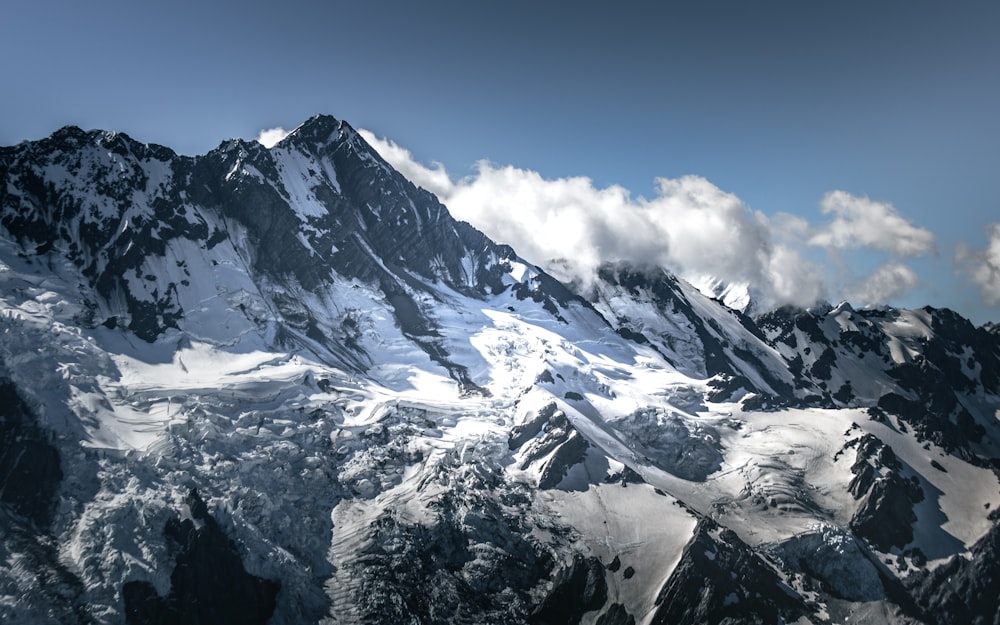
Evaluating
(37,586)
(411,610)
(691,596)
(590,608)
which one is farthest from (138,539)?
(691,596)

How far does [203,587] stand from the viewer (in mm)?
161875

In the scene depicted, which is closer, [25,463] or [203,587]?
[203,587]

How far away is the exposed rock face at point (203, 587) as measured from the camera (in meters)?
154

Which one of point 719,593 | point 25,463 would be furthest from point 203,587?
point 719,593

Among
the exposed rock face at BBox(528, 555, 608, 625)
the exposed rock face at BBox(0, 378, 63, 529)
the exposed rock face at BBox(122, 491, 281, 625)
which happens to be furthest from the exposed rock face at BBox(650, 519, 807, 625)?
the exposed rock face at BBox(0, 378, 63, 529)

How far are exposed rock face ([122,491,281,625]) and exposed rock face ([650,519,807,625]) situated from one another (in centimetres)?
10067

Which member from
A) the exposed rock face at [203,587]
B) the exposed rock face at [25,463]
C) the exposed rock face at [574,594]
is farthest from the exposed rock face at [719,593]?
the exposed rock face at [25,463]

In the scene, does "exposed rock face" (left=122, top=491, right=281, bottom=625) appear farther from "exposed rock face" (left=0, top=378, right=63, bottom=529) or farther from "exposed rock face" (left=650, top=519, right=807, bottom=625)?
"exposed rock face" (left=650, top=519, right=807, bottom=625)

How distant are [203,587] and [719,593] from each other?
131120 mm

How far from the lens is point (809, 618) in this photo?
635 feet

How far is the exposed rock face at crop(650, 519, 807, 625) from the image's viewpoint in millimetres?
188000

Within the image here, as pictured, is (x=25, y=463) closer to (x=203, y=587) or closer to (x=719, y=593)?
(x=203, y=587)

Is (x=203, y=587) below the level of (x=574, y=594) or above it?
below

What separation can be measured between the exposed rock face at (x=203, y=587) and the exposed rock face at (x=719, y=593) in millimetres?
100674
